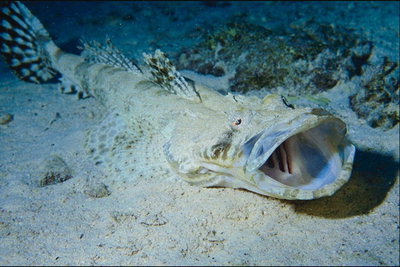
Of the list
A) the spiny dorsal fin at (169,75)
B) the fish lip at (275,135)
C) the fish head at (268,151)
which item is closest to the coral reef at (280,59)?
the spiny dorsal fin at (169,75)

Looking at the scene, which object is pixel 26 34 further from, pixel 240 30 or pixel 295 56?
pixel 295 56

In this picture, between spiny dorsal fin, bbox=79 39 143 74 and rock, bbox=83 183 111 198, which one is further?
spiny dorsal fin, bbox=79 39 143 74

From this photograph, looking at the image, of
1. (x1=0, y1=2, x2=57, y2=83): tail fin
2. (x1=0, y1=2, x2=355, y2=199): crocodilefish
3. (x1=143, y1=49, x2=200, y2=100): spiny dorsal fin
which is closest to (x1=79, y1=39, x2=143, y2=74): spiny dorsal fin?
(x1=0, y1=2, x2=355, y2=199): crocodilefish

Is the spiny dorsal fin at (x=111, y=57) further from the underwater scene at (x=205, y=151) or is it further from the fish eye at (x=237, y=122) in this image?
the fish eye at (x=237, y=122)

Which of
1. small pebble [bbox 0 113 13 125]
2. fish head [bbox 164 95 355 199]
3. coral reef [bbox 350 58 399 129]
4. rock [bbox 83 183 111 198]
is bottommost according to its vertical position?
small pebble [bbox 0 113 13 125]

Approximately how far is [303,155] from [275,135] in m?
0.49

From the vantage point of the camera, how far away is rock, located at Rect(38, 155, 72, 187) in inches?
150

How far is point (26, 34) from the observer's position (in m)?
6.98

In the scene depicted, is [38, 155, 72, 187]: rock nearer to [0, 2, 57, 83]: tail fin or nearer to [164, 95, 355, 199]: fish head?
[164, 95, 355, 199]: fish head

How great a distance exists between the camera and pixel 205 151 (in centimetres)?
301

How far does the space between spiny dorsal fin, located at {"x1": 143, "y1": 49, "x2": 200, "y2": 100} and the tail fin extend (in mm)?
4305

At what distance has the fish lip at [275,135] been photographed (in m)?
2.40

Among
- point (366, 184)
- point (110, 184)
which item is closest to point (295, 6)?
point (366, 184)

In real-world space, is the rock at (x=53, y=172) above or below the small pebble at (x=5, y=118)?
above
